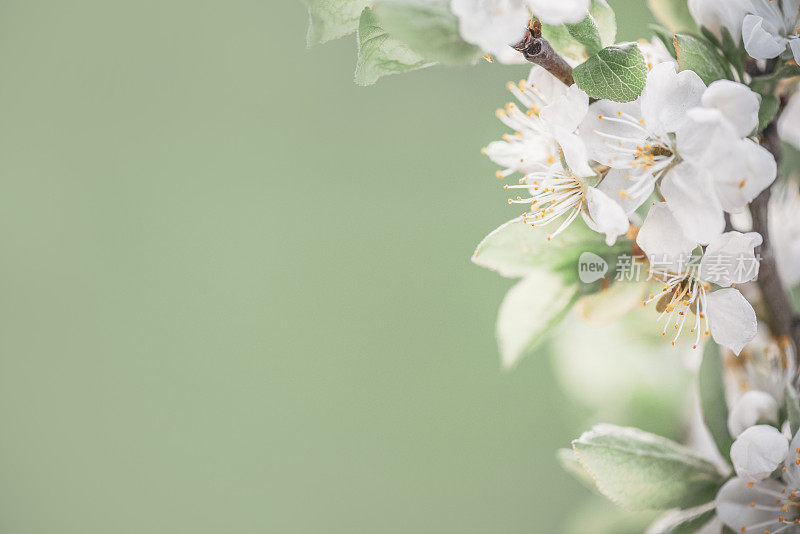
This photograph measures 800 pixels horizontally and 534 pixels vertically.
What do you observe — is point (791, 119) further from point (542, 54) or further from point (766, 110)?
point (542, 54)

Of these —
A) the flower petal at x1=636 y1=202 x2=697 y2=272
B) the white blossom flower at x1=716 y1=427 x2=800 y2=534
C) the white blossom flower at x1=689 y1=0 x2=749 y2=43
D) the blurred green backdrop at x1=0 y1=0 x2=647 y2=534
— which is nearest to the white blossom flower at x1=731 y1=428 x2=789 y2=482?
the white blossom flower at x1=716 y1=427 x2=800 y2=534

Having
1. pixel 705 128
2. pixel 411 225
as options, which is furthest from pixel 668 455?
pixel 411 225

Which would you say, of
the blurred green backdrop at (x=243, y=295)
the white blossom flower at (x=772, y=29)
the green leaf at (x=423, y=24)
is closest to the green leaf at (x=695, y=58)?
the white blossom flower at (x=772, y=29)

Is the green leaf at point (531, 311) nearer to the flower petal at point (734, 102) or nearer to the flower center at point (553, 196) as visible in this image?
the flower center at point (553, 196)

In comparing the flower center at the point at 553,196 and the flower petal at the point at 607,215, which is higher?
the flower center at the point at 553,196

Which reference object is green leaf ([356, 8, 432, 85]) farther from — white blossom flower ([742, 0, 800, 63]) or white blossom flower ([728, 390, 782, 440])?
white blossom flower ([728, 390, 782, 440])

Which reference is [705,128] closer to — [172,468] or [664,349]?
[664,349]
